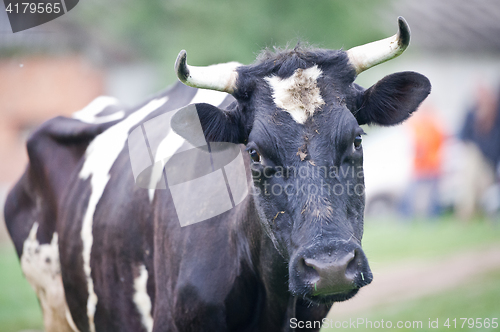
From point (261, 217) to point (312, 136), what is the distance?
0.57 metres

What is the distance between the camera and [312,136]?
9.14 ft

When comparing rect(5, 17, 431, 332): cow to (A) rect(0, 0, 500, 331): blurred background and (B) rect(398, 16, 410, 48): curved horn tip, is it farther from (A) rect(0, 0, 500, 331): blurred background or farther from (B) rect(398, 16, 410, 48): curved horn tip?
(A) rect(0, 0, 500, 331): blurred background

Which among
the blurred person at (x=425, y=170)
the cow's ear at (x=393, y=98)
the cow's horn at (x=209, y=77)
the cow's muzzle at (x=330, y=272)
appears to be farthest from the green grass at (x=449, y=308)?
the blurred person at (x=425, y=170)

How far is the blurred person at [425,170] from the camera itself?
1366cm

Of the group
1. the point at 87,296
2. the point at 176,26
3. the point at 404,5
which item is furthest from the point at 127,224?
the point at 404,5

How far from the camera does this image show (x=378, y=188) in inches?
559

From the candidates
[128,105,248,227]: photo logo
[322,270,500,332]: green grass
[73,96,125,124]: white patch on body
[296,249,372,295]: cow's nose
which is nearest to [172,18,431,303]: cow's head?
[296,249,372,295]: cow's nose

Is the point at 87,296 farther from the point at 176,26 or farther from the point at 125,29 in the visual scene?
the point at 125,29

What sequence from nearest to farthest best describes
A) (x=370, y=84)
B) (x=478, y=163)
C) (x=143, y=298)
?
(x=143, y=298), (x=478, y=163), (x=370, y=84)

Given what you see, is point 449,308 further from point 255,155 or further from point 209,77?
point 209,77

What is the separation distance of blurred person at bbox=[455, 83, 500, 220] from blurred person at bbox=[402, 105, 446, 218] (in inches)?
26.7

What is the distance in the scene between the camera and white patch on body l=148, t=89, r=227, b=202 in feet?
12.4

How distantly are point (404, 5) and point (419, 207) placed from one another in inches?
450

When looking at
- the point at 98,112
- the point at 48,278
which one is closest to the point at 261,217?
the point at 48,278
